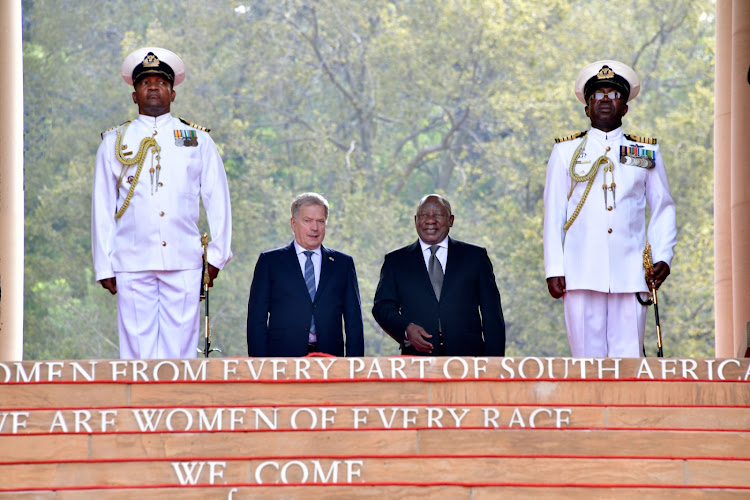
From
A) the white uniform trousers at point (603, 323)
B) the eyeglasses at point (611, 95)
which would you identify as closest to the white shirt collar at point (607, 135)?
the eyeglasses at point (611, 95)

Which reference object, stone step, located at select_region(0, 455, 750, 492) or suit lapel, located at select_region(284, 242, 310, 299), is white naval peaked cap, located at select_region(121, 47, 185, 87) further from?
stone step, located at select_region(0, 455, 750, 492)

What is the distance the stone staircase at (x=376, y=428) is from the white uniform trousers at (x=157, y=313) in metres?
1.44

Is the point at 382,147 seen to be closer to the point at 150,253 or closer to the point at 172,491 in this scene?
the point at 150,253

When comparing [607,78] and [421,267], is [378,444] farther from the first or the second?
[607,78]

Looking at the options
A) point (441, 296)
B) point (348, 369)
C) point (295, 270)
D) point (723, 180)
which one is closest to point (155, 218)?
point (295, 270)

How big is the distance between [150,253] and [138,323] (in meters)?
0.37

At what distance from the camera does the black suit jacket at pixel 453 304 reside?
24.6 ft

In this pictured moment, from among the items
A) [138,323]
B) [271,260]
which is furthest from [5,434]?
[271,260]

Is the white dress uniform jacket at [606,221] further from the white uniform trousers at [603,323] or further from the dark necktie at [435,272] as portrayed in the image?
the dark necktie at [435,272]

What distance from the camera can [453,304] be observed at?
24.7 feet

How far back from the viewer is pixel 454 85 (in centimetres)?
2372

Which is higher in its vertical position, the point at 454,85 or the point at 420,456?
the point at 454,85

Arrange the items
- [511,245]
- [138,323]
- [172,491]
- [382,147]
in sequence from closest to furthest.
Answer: [172,491], [138,323], [511,245], [382,147]

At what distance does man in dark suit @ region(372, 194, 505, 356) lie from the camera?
296 inches
